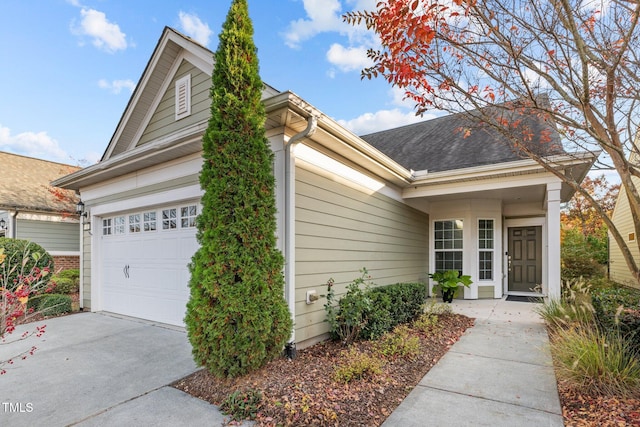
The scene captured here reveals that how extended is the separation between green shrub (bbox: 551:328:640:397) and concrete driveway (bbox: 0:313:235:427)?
326 centimetres

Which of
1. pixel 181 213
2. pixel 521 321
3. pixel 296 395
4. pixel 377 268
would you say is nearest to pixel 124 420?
pixel 296 395

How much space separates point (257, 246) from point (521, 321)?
5.06 metres

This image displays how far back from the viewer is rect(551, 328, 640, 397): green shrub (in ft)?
9.68

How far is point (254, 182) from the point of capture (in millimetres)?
3301

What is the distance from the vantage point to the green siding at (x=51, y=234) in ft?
33.3

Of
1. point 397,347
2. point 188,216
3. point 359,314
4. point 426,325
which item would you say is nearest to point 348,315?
point 359,314

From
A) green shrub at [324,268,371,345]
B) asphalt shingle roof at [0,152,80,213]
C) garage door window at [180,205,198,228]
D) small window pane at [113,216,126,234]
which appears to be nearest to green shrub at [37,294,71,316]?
small window pane at [113,216,126,234]

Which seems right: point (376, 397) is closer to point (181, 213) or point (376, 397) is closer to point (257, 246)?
point (257, 246)

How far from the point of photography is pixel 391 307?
5.09m

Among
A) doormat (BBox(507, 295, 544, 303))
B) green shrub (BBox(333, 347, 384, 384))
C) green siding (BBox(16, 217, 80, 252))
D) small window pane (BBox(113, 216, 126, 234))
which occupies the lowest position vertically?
doormat (BBox(507, 295, 544, 303))

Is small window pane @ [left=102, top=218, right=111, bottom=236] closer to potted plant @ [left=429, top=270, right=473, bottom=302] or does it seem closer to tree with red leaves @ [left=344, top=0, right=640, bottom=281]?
tree with red leaves @ [left=344, top=0, right=640, bottom=281]

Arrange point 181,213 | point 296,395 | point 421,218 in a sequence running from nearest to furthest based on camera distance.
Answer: point 296,395
point 181,213
point 421,218

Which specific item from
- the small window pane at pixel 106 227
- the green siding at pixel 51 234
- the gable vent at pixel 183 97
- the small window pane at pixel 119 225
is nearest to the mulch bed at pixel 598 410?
the gable vent at pixel 183 97

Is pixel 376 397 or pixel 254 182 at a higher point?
pixel 254 182
